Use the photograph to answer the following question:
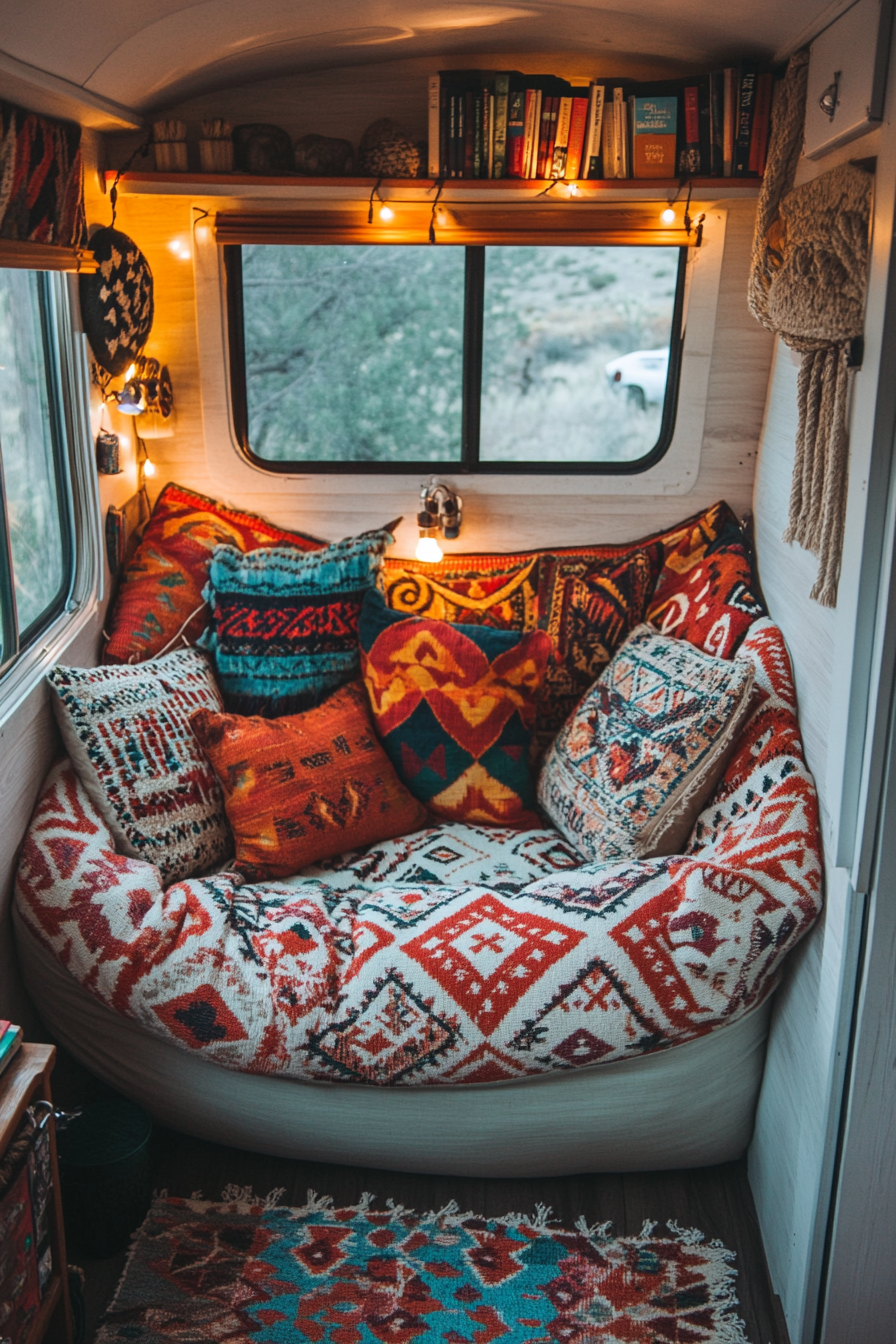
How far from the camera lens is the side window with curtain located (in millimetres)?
2414

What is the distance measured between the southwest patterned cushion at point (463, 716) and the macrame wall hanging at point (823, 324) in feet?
3.06

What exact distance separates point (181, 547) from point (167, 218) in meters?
0.95

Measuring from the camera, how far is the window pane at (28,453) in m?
2.45

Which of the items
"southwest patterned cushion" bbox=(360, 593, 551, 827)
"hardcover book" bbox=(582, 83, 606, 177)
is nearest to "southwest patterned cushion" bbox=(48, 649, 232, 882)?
"southwest patterned cushion" bbox=(360, 593, 551, 827)

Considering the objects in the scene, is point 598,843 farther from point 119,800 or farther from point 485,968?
point 119,800

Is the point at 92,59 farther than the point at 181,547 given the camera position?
No

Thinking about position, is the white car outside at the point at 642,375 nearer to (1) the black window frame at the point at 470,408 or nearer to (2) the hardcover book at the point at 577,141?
(1) the black window frame at the point at 470,408

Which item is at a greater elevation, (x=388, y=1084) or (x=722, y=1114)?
(x=388, y=1084)

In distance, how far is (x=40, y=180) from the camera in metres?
2.30

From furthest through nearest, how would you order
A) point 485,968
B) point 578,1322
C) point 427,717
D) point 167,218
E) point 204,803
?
point 167,218 < point 427,717 < point 204,803 < point 485,968 < point 578,1322

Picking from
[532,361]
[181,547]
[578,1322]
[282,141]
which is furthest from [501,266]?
[578,1322]

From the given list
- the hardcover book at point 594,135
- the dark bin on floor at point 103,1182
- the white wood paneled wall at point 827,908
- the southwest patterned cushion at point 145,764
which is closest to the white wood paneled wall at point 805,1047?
the white wood paneled wall at point 827,908

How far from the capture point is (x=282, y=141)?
2.90 metres

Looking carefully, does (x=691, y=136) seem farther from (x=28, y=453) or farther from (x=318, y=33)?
(x=28, y=453)
